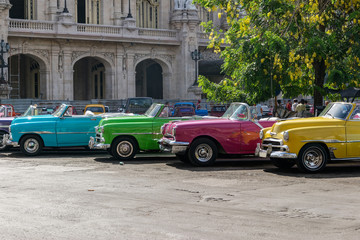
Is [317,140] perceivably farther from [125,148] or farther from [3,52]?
[3,52]

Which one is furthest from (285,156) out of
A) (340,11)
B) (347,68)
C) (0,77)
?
(0,77)

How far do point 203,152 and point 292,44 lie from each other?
15.9 feet

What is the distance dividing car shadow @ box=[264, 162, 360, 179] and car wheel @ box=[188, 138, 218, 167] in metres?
1.43

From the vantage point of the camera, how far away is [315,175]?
40.9ft

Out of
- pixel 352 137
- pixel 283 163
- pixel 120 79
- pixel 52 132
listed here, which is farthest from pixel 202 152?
pixel 120 79

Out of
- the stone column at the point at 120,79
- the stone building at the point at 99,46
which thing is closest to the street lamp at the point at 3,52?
the stone building at the point at 99,46

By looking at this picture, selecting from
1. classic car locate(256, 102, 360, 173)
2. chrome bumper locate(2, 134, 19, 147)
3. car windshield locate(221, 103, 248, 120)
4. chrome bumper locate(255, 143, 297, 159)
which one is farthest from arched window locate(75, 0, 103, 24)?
classic car locate(256, 102, 360, 173)

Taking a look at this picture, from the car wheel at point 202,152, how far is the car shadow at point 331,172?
1.43m

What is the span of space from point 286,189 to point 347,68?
291 inches

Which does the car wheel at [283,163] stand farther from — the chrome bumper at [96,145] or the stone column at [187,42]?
the stone column at [187,42]

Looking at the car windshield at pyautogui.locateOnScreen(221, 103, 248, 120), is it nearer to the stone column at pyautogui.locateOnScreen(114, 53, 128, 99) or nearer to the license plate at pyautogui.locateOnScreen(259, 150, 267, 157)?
the license plate at pyautogui.locateOnScreen(259, 150, 267, 157)

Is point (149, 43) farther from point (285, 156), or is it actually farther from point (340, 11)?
point (285, 156)

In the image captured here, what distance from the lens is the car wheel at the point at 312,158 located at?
1273 centimetres

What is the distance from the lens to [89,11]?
43.4 meters
